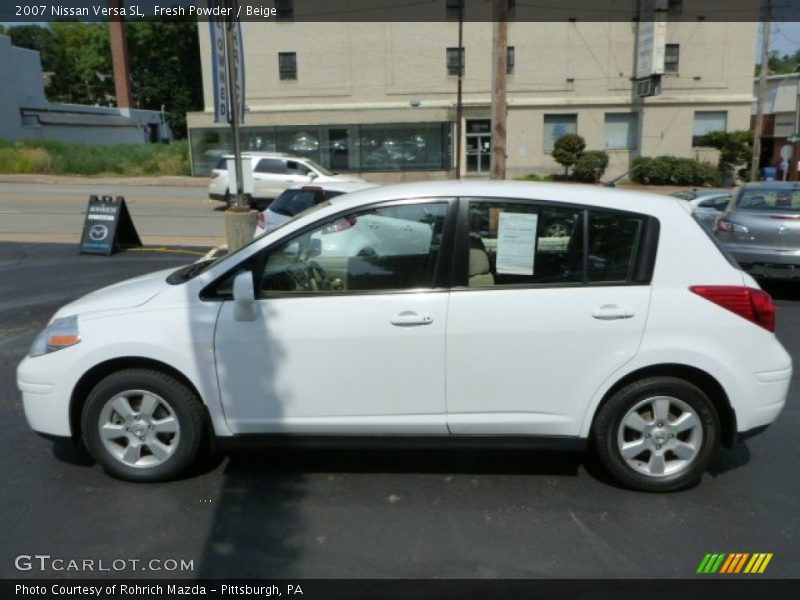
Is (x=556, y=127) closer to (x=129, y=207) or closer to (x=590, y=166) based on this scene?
(x=590, y=166)

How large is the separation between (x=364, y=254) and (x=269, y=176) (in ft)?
62.6

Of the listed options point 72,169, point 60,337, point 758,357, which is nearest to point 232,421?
point 60,337

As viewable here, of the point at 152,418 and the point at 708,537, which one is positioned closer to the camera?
the point at 708,537

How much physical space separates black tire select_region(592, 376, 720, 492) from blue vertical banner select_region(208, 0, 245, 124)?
30.6 ft

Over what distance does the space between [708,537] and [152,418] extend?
298 centimetres

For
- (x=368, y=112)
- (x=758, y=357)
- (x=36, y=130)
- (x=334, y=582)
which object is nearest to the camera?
(x=334, y=582)

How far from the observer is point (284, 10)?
1469 inches

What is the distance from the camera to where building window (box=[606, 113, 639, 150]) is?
123 feet

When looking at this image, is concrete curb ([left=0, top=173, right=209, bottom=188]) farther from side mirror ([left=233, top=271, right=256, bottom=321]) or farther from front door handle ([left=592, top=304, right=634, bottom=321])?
front door handle ([left=592, top=304, right=634, bottom=321])

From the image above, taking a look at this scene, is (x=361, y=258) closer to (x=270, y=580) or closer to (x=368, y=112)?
(x=270, y=580)

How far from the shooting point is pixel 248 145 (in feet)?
119

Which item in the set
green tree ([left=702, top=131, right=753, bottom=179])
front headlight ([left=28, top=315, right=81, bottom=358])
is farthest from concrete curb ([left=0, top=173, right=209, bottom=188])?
front headlight ([left=28, top=315, right=81, bottom=358])

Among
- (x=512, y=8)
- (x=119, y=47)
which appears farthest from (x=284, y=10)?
(x=119, y=47)

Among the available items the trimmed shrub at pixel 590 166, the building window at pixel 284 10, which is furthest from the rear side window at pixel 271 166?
the building window at pixel 284 10
